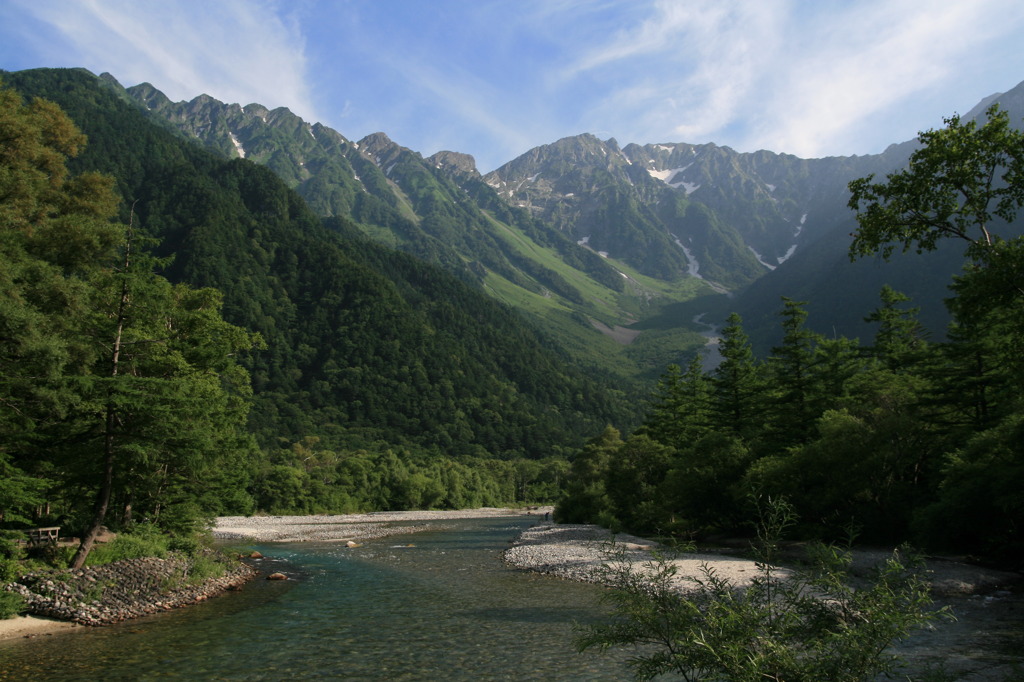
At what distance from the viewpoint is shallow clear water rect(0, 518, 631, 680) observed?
1739 cm

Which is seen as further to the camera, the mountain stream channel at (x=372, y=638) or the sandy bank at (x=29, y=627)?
the sandy bank at (x=29, y=627)

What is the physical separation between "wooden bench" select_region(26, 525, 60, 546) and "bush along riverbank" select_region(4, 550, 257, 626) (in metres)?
2.48

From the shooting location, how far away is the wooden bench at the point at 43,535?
25188 mm

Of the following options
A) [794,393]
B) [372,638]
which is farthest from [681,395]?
[372,638]

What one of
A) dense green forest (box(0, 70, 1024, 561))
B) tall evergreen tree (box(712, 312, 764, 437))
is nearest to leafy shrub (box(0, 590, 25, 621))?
dense green forest (box(0, 70, 1024, 561))

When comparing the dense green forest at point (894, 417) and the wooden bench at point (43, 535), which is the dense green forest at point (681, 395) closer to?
the dense green forest at point (894, 417)

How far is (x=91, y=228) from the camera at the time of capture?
3011 centimetres

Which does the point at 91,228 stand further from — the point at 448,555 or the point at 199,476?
the point at 448,555

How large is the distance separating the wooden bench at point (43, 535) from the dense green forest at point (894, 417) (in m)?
25.8

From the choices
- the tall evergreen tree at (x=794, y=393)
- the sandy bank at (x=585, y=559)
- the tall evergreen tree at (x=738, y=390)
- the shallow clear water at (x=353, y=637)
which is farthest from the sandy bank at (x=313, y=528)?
the tall evergreen tree at (x=794, y=393)

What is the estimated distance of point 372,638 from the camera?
70.0 ft

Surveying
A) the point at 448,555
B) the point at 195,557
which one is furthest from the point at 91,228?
the point at 448,555

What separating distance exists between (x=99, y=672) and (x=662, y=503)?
1646 inches

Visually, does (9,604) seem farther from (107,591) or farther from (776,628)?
(776,628)
